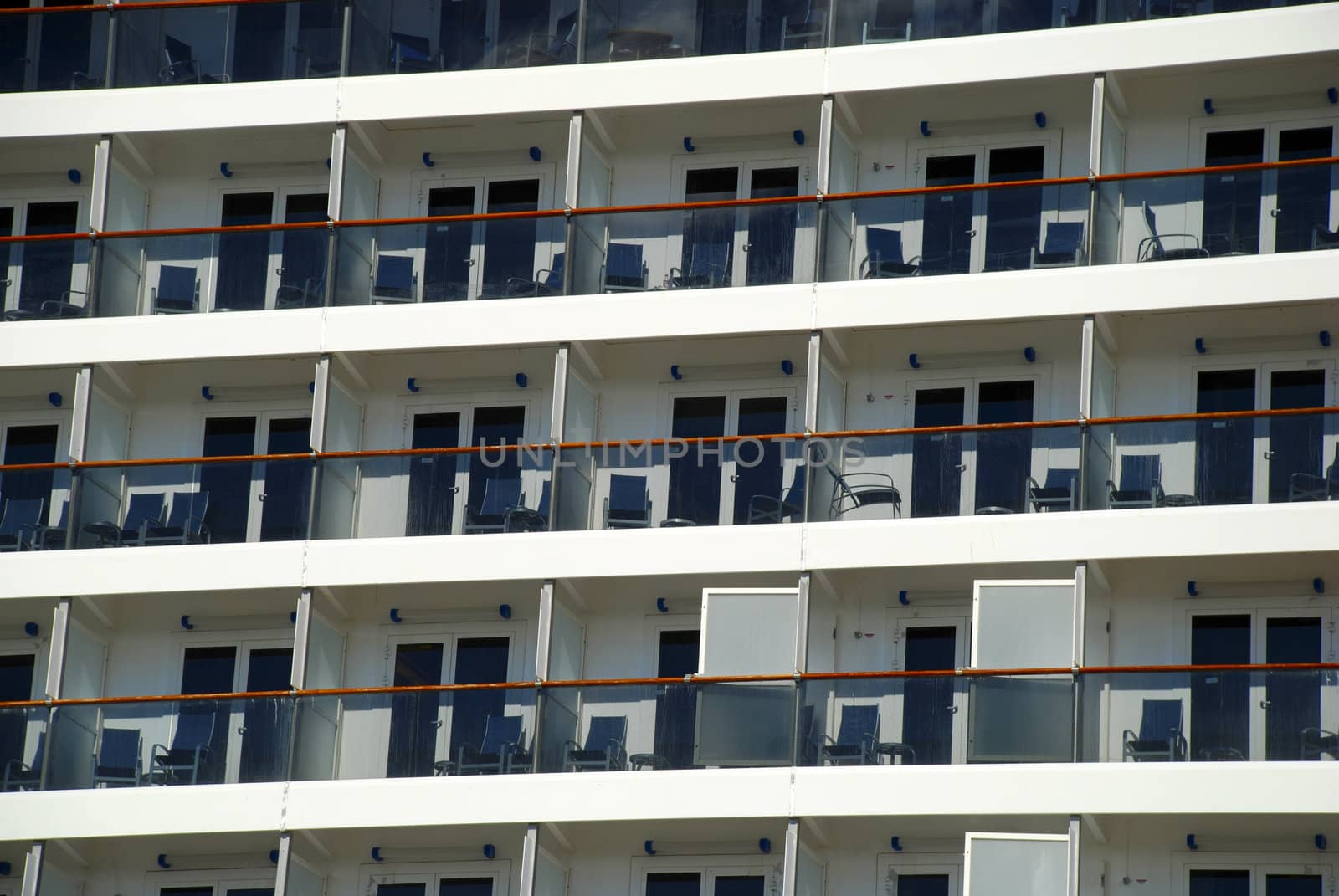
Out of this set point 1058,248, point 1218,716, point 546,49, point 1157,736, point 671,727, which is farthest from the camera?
point 546,49

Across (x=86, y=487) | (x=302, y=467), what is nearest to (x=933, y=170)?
(x=302, y=467)

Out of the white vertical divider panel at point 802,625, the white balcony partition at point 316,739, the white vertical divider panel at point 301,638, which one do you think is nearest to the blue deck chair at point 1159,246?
the white vertical divider panel at point 802,625

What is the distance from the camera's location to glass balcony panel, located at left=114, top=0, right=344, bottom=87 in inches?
1065

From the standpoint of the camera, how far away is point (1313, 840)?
75.6ft

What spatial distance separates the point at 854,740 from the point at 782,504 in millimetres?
2321

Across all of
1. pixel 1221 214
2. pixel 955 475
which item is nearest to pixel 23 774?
pixel 955 475

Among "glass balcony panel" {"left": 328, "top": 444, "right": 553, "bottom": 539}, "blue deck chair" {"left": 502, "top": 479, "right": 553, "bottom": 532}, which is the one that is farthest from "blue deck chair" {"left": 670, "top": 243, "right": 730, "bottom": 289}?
"blue deck chair" {"left": 502, "top": 479, "right": 553, "bottom": 532}

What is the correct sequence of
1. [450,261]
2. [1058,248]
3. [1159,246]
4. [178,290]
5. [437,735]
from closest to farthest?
[437,735]
[1159,246]
[1058,248]
[450,261]
[178,290]

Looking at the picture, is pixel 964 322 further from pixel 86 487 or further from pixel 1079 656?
pixel 86 487

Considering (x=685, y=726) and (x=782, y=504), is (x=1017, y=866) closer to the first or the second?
(x=685, y=726)

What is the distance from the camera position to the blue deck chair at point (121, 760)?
24438mm

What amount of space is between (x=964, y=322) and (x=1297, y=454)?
3.33 m

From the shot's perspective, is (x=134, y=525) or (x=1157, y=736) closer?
(x=1157, y=736)

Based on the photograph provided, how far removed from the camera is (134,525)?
25547mm
